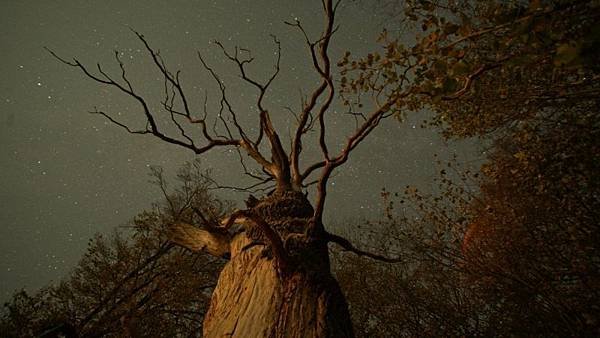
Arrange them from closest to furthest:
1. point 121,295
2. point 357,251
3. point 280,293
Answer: point 280,293 < point 357,251 < point 121,295

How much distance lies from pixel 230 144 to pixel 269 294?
370 centimetres

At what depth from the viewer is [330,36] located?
A: 4723 millimetres

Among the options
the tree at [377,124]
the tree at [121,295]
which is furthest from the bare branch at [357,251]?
the tree at [121,295]

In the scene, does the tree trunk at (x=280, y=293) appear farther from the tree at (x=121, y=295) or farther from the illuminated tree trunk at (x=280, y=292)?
the tree at (x=121, y=295)

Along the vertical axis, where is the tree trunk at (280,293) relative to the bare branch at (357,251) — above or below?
below

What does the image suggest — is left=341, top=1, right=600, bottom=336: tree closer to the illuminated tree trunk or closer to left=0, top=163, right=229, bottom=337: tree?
the illuminated tree trunk

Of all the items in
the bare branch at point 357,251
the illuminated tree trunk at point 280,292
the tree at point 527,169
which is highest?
the tree at point 527,169

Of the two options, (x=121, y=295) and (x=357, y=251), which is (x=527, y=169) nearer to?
(x=357, y=251)

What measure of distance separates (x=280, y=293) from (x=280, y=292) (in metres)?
0.01

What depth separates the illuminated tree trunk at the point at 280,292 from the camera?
9.86 feet

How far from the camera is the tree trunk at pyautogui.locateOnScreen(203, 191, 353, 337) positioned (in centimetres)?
300

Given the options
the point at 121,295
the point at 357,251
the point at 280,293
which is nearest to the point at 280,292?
the point at 280,293

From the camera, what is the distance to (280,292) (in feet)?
10.7

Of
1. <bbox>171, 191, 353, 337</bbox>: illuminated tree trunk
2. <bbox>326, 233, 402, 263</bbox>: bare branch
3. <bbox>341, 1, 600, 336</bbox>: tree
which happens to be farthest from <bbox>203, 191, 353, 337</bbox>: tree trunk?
<bbox>341, 1, 600, 336</bbox>: tree
